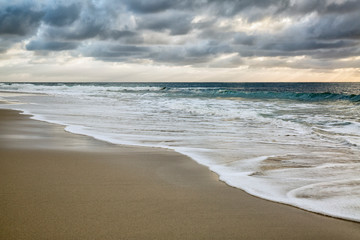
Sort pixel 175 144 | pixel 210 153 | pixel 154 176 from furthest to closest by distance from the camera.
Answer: pixel 175 144 → pixel 210 153 → pixel 154 176

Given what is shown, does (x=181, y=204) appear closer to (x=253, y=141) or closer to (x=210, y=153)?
(x=210, y=153)

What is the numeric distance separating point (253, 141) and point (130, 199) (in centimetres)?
448

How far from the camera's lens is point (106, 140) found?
280 inches

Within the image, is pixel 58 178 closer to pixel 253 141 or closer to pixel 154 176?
pixel 154 176

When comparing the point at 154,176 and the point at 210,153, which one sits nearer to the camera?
the point at 154,176

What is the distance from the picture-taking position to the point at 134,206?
10.4 ft

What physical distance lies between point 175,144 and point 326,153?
290 cm

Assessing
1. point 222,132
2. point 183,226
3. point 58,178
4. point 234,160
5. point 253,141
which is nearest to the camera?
point 183,226

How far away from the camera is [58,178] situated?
4027mm

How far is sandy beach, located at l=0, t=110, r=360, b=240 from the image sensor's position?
8.61ft

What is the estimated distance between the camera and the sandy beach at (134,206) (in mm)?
2625

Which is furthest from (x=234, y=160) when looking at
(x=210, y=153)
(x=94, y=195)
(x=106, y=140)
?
(x=106, y=140)

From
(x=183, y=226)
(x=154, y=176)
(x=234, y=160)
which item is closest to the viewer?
(x=183, y=226)

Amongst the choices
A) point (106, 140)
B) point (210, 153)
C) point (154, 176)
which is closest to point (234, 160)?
point (210, 153)
